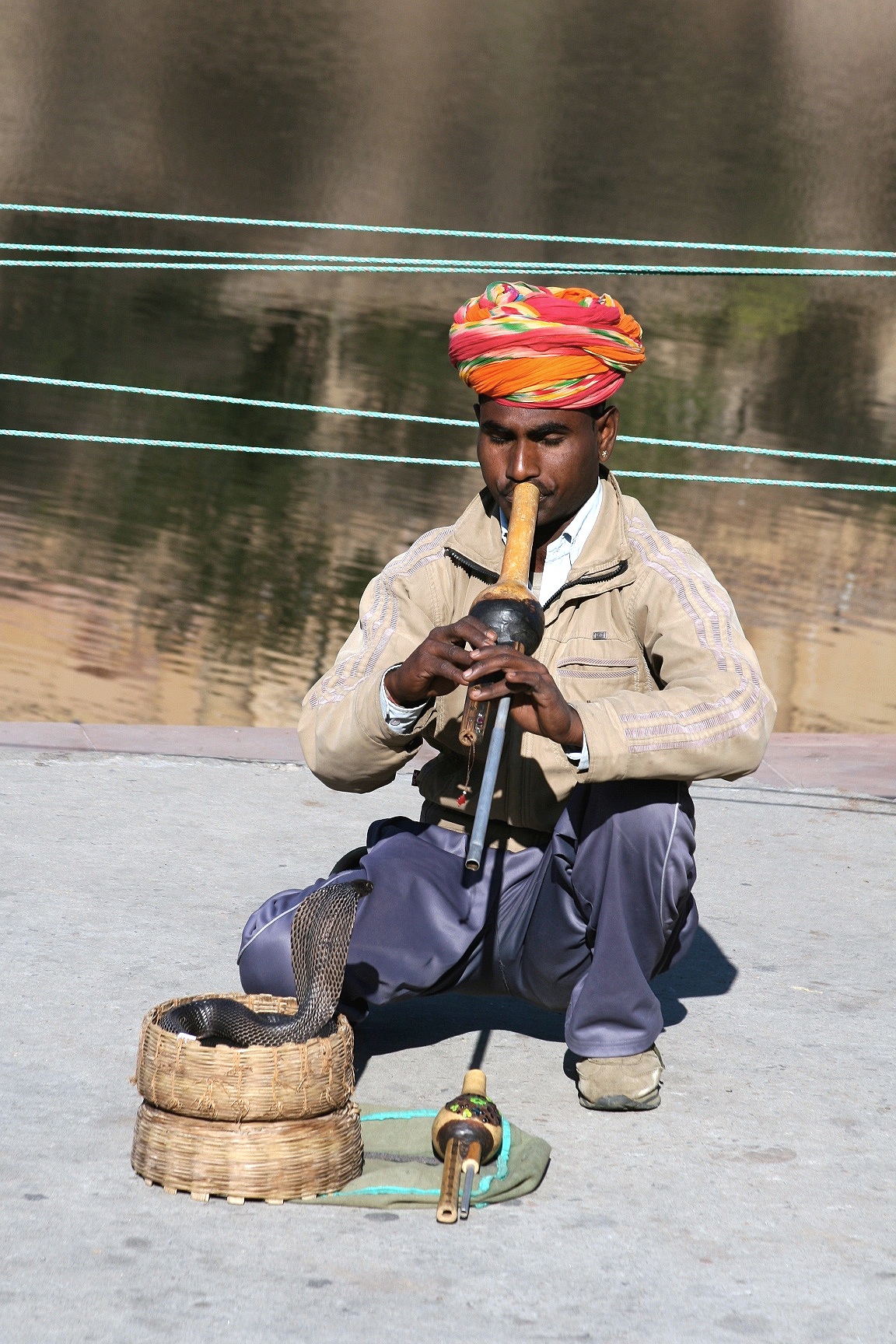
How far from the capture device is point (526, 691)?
2123 millimetres

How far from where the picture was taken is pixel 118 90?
740 inches

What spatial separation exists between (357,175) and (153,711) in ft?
32.8

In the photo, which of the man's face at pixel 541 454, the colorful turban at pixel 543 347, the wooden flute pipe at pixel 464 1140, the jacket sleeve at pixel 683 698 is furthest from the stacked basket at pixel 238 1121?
the colorful turban at pixel 543 347

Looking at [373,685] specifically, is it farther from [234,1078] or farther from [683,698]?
[234,1078]

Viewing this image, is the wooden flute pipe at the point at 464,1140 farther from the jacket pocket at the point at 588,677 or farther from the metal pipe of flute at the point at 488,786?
the jacket pocket at the point at 588,677

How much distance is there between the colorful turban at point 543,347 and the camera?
2357 millimetres

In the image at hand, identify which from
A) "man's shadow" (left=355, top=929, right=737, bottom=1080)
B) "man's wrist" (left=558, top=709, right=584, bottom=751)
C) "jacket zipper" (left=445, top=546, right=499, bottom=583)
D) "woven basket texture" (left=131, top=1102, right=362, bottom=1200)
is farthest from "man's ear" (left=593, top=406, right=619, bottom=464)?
"woven basket texture" (left=131, top=1102, right=362, bottom=1200)

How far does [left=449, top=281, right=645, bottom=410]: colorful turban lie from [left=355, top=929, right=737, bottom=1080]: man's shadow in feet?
2.88

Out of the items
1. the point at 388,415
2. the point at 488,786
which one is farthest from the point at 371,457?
the point at 488,786

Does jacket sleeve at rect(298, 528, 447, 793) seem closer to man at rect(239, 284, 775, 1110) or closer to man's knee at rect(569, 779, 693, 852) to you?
man at rect(239, 284, 775, 1110)

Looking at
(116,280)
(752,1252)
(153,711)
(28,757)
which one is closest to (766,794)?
(28,757)

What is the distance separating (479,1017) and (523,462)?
32.8 inches

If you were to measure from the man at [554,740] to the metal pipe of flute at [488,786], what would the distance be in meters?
0.11

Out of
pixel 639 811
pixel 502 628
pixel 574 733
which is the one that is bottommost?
pixel 639 811
